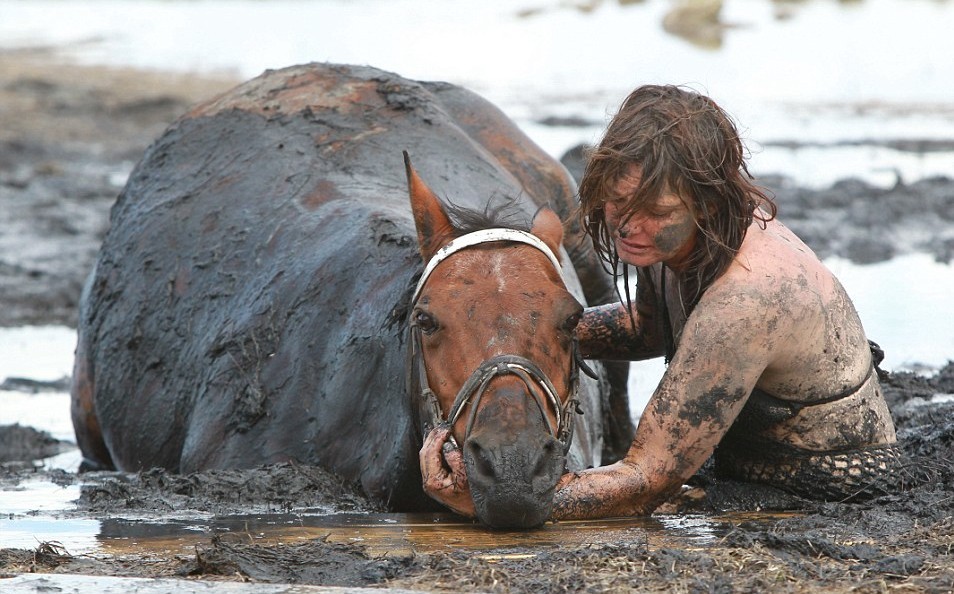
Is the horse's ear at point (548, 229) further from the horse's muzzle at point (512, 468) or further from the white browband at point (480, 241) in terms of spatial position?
the horse's muzzle at point (512, 468)

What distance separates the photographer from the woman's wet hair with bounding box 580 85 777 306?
4.21 m

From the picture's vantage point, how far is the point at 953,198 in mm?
12828

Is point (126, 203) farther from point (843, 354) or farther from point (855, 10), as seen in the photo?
point (855, 10)

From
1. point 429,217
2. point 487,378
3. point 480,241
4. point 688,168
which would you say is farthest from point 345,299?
point 688,168

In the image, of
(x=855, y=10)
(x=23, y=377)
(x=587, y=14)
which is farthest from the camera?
(x=587, y=14)

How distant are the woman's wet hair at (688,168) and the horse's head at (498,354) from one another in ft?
1.14

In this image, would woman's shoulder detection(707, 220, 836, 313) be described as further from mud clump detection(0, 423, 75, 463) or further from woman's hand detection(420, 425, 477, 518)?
mud clump detection(0, 423, 75, 463)

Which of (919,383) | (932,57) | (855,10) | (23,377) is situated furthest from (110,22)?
(919,383)

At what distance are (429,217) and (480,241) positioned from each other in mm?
330

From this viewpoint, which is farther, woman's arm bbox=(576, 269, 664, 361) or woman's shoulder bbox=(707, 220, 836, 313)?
woman's arm bbox=(576, 269, 664, 361)

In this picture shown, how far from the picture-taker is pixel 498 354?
13.5 feet

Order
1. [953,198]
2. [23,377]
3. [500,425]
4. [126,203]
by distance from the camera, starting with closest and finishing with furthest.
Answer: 1. [500,425]
2. [126,203]
3. [23,377]
4. [953,198]

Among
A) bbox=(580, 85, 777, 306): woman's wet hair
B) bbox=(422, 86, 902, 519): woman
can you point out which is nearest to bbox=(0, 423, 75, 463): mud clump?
bbox=(422, 86, 902, 519): woman

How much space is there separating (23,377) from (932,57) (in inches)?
758
